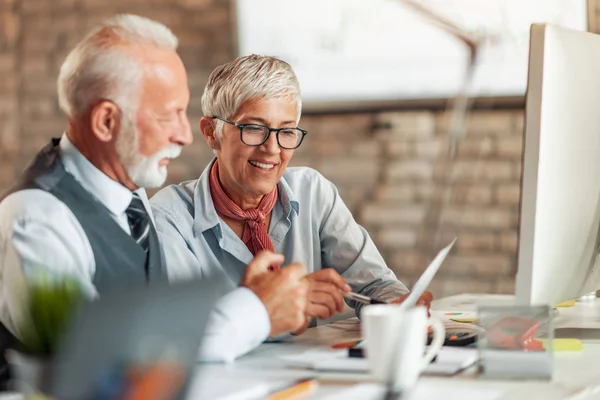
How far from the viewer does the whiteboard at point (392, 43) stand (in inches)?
109

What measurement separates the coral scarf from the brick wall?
3.83 ft

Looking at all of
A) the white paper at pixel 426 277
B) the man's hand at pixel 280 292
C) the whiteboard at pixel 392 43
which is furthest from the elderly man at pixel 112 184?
the whiteboard at pixel 392 43

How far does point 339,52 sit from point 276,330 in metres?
1.79

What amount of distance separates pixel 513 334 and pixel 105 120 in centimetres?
73

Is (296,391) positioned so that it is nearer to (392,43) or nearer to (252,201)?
(252,201)

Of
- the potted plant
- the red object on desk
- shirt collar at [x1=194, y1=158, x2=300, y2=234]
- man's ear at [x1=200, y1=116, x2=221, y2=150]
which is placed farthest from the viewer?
man's ear at [x1=200, y1=116, x2=221, y2=150]

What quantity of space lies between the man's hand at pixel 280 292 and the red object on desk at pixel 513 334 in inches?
13.5

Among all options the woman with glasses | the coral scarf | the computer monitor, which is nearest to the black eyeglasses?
the woman with glasses

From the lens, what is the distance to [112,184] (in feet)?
4.74

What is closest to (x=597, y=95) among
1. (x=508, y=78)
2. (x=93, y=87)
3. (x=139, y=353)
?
(x=93, y=87)

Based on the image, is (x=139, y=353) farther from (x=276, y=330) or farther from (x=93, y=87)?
(x=93, y=87)

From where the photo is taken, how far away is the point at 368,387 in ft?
3.48

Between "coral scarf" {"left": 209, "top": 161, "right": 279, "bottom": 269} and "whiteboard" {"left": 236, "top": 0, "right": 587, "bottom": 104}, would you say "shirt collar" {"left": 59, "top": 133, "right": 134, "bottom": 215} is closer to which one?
"coral scarf" {"left": 209, "top": 161, "right": 279, "bottom": 269}

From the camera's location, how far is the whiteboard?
2.78 metres
